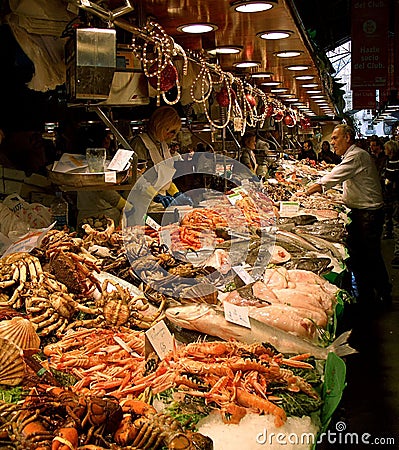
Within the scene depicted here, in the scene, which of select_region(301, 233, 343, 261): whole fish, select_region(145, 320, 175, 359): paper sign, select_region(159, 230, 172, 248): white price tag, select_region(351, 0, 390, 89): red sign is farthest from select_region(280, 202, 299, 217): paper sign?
select_region(351, 0, 390, 89): red sign

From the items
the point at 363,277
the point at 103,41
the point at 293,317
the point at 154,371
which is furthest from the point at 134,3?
the point at 363,277

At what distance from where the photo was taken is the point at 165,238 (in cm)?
448

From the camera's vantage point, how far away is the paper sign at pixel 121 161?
4.57 metres

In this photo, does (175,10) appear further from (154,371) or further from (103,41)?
(154,371)

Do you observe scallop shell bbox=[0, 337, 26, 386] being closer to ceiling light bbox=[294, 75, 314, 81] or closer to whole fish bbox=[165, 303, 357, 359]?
whole fish bbox=[165, 303, 357, 359]

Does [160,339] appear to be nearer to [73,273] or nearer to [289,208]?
[73,273]

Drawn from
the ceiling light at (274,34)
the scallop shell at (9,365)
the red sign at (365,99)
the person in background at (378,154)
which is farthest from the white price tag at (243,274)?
the red sign at (365,99)

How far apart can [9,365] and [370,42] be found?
42.0 ft

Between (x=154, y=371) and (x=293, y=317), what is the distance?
2.83 ft

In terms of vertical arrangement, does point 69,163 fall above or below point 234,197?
above

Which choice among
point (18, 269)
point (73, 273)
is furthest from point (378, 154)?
point (18, 269)

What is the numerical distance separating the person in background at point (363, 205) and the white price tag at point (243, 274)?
423 cm

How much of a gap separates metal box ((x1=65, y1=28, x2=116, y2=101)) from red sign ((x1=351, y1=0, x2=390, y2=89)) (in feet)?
34.5

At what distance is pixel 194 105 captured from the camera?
26.2ft
